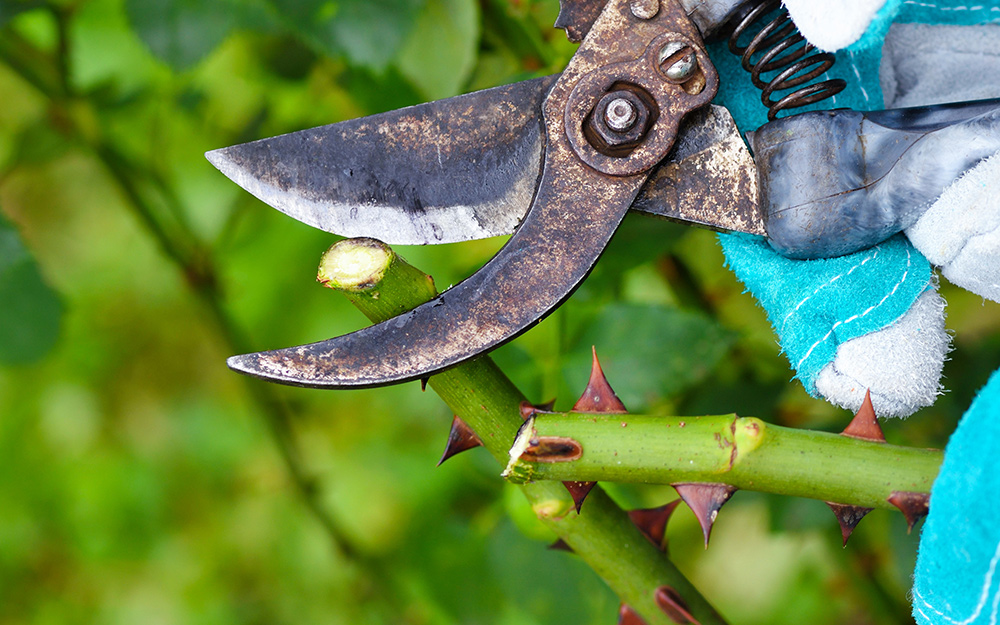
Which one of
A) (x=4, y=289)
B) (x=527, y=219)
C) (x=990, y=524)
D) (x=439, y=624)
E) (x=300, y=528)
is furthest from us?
(x=300, y=528)

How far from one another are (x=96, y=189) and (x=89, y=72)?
1.58 feet

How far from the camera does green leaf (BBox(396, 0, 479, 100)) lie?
82 cm

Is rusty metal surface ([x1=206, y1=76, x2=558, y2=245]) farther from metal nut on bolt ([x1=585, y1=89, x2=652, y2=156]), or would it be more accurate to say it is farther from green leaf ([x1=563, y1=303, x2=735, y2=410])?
green leaf ([x1=563, y1=303, x2=735, y2=410])

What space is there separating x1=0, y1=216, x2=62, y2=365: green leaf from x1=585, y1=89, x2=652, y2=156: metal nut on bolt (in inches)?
28.1

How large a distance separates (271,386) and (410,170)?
3.06ft

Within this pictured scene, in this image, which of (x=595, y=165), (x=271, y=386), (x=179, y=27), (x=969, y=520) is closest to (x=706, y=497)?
(x=969, y=520)

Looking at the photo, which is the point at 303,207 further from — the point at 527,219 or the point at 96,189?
the point at 96,189

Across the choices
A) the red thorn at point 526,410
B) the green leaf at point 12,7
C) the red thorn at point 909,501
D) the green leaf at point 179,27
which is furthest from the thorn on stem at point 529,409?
the green leaf at point 12,7

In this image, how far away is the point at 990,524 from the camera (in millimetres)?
464

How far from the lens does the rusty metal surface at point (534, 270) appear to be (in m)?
0.54

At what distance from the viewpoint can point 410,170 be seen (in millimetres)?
611

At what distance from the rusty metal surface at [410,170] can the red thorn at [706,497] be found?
0.24m

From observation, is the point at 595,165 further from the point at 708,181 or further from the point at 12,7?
the point at 12,7

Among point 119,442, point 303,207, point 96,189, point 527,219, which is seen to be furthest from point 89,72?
point 527,219
